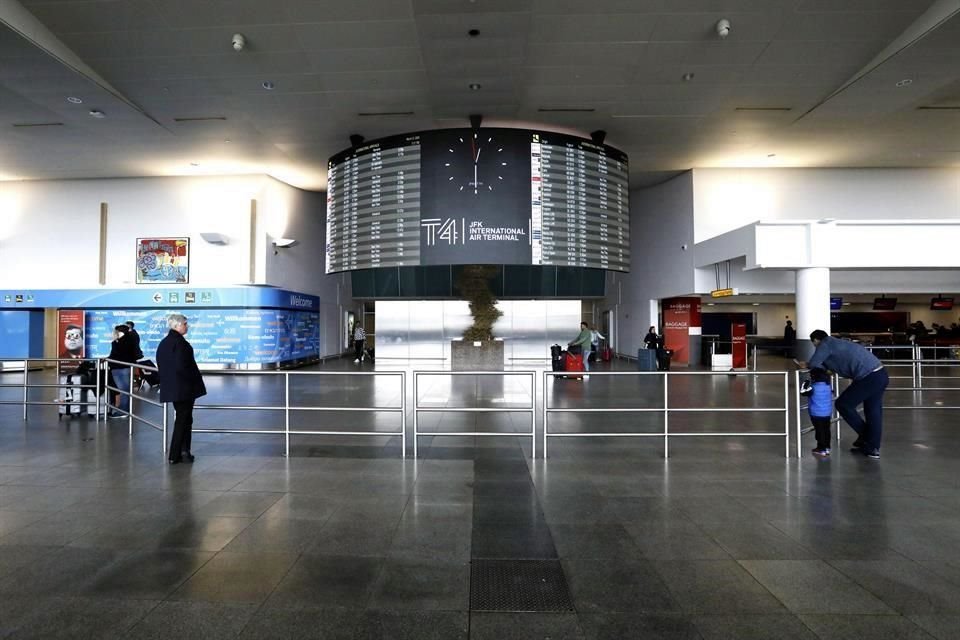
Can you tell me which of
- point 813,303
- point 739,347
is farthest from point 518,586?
point 739,347

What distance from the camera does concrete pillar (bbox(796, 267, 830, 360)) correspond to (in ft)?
38.7

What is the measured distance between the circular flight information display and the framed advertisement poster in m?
9.74

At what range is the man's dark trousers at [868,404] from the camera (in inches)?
217

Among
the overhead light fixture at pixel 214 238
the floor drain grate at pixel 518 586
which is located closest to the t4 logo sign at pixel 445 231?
the floor drain grate at pixel 518 586

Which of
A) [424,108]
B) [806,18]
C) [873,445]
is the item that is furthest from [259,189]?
[873,445]

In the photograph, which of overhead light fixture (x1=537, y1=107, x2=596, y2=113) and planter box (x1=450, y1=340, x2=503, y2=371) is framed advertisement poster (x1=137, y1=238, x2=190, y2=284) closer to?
planter box (x1=450, y1=340, x2=503, y2=371)

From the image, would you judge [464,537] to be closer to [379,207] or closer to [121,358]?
[379,207]

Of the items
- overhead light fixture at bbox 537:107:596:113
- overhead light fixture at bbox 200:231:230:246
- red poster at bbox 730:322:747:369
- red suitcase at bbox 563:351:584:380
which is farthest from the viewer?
red poster at bbox 730:322:747:369

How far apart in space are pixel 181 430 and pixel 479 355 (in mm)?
11940

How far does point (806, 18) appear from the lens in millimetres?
7227

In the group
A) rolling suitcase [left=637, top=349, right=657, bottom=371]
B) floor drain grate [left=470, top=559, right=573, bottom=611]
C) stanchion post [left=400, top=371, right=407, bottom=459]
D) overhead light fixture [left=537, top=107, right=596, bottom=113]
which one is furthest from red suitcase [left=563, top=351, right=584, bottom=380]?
floor drain grate [left=470, top=559, right=573, bottom=611]

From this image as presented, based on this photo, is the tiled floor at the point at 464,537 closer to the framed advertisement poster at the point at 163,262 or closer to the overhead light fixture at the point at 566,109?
the overhead light fixture at the point at 566,109

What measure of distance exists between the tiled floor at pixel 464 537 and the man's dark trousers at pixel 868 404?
29 cm

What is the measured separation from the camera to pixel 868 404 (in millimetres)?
5570
